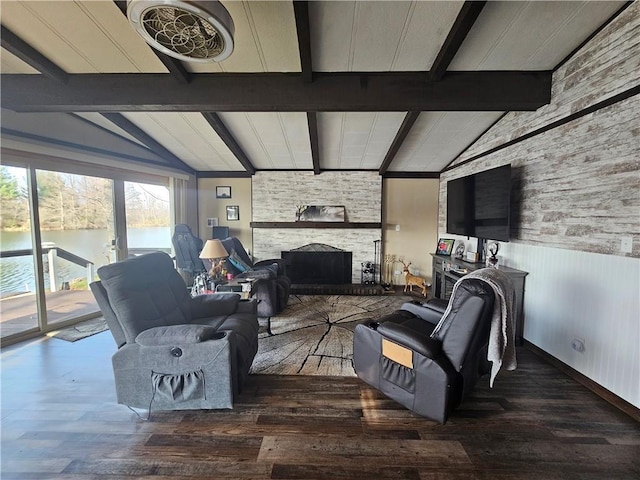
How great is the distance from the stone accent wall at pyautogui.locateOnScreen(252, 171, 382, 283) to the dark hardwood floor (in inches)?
135

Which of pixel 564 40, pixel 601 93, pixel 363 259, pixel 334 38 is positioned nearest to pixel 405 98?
pixel 334 38

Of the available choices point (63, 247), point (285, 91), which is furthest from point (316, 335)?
point (63, 247)

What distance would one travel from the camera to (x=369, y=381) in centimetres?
218

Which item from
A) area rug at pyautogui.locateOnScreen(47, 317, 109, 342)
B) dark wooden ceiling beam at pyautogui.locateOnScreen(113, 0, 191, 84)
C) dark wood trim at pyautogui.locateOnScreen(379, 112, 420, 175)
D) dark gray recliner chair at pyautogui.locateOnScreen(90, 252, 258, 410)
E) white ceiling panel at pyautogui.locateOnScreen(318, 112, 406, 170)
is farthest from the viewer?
white ceiling panel at pyautogui.locateOnScreen(318, 112, 406, 170)

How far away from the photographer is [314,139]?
3986 mm

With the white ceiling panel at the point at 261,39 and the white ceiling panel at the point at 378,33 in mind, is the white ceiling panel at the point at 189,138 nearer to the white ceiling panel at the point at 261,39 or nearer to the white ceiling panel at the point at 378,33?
the white ceiling panel at the point at 261,39

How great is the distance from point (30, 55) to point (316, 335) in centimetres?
376

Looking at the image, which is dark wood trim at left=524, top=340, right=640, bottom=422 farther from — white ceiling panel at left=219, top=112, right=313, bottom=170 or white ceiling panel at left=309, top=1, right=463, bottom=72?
white ceiling panel at left=219, top=112, right=313, bottom=170

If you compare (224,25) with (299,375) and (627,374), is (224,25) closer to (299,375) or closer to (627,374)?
(299,375)

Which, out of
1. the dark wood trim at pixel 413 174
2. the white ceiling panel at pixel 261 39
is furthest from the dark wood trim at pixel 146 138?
the dark wood trim at pixel 413 174

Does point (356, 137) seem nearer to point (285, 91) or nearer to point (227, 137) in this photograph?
point (285, 91)

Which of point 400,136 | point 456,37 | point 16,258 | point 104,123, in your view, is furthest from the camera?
point 400,136

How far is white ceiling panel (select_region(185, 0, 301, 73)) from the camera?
78.1 inches

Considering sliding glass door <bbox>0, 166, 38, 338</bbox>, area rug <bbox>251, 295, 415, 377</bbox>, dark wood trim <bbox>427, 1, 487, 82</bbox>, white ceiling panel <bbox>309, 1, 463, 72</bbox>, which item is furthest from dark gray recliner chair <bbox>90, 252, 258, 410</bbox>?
dark wood trim <bbox>427, 1, 487, 82</bbox>
